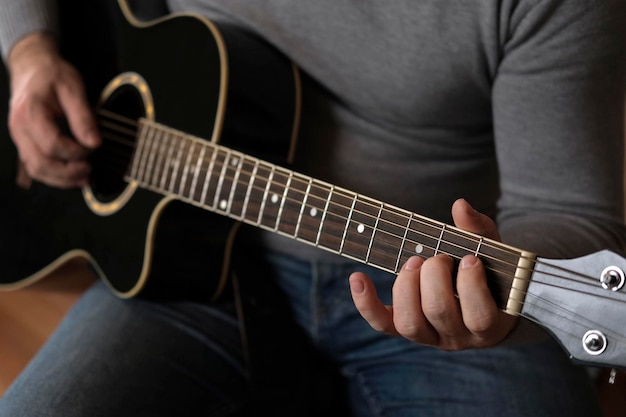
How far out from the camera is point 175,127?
2.58 ft

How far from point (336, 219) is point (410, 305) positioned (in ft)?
0.32

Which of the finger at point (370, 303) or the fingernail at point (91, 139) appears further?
the fingernail at point (91, 139)

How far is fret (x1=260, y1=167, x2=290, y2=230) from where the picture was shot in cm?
61

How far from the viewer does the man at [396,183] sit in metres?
0.64

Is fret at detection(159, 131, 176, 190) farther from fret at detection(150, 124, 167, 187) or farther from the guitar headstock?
the guitar headstock

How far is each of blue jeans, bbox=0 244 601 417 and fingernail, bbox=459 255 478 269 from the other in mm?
151

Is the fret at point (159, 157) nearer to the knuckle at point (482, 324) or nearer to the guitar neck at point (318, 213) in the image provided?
the guitar neck at point (318, 213)

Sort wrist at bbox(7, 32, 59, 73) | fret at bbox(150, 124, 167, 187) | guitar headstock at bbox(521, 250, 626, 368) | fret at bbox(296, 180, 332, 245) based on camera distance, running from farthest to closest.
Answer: wrist at bbox(7, 32, 59, 73)
fret at bbox(150, 124, 167, 187)
fret at bbox(296, 180, 332, 245)
guitar headstock at bbox(521, 250, 626, 368)

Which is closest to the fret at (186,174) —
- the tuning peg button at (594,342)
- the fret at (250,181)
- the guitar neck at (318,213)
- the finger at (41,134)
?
the guitar neck at (318,213)

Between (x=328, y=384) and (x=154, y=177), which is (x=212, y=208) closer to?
(x=154, y=177)

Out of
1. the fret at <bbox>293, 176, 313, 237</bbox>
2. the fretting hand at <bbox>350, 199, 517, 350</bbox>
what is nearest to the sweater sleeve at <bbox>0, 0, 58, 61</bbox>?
the fret at <bbox>293, 176, 313, 237</bbox>

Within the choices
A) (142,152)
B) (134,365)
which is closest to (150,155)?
(142,152)

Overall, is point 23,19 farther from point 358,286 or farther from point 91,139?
point 358,286

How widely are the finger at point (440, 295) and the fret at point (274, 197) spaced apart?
0.54ft
